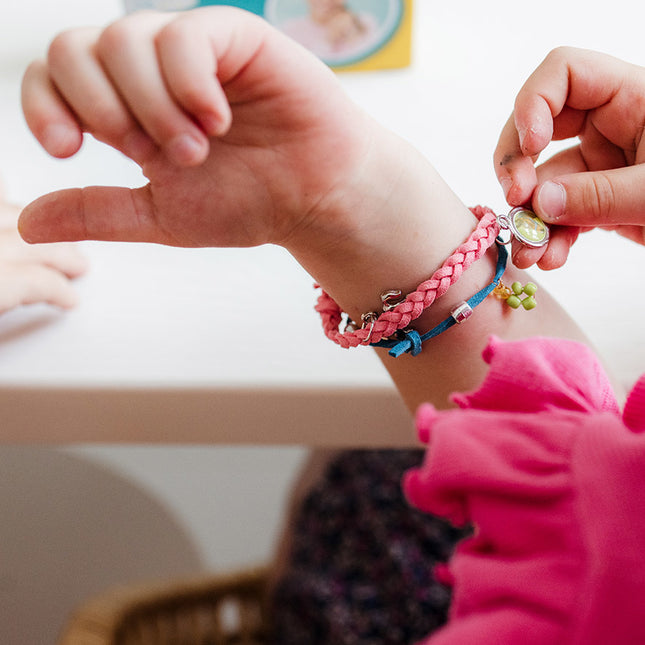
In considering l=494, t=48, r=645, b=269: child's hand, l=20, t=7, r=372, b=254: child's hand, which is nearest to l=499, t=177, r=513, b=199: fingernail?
l=494, t=48, r=645, b=269: child's hand

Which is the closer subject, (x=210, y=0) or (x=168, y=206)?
(x=168, y=206)

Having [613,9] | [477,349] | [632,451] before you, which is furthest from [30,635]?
[613,9]

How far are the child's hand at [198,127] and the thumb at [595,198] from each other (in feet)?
0.44

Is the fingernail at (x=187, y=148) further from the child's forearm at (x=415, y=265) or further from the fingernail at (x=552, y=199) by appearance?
the fingernail at (x=552, y=199)

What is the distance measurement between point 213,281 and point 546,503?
1.18 feet

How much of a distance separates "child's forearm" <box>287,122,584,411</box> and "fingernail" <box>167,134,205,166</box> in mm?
113

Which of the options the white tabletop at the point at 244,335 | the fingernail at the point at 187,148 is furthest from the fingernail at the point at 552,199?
the fingernail at the point at 187,148

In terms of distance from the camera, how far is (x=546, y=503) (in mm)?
309

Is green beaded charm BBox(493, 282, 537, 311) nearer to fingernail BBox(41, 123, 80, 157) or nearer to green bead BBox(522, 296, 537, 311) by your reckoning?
green bead BBox(522, 296, 537, 311)

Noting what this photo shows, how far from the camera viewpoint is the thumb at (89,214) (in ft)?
1.25

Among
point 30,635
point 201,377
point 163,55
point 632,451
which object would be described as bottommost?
point 30,635

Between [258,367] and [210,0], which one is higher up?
[210,0]

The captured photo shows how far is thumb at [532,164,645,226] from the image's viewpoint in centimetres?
43

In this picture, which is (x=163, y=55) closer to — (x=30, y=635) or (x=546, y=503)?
(x=546, y=503)
